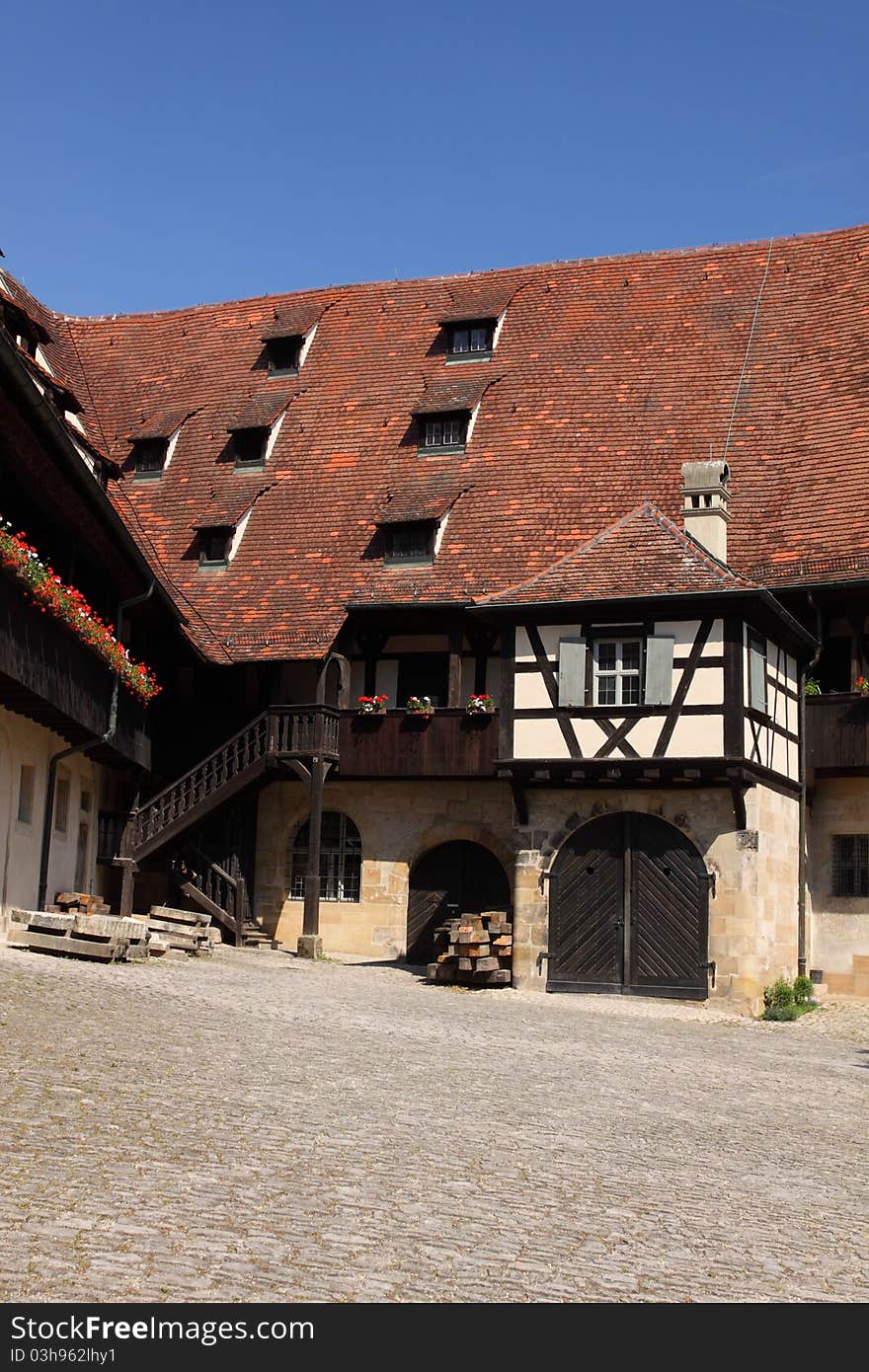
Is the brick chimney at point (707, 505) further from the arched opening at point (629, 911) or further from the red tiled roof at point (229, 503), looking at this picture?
the red tiled roof at point (229, 503)

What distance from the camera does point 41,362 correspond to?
32656mm

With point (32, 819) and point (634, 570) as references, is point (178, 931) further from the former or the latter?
point (634, 570)

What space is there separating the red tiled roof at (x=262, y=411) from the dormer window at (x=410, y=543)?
15.5 feet

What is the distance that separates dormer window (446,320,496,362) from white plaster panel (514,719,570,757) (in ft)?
35.4

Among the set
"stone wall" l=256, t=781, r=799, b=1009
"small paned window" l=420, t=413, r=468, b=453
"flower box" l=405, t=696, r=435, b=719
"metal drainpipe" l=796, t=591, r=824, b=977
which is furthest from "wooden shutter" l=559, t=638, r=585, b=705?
"small paned window" l=420, t=413, r=468, b=453

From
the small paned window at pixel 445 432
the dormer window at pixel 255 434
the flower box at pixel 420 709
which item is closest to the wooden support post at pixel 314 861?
the flower box at pixel 420 709

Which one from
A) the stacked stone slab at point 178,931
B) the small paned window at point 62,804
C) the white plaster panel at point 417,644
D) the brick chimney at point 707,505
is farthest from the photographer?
the white plaster panel at point 417,644

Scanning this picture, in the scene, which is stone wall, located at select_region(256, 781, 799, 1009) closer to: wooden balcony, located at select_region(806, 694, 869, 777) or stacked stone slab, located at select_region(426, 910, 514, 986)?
stacked stone slab, located at select_region(426, 910, 514, 986)

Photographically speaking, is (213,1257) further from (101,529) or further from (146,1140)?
(101,529)

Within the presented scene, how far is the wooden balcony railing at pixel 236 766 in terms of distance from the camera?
26.4 m

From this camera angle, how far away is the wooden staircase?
26375 millimetres

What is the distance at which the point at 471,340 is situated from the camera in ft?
106

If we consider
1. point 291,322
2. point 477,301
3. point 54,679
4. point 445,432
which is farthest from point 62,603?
point 291,322
